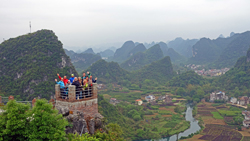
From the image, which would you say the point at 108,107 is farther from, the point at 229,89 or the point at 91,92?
the point at 229,89

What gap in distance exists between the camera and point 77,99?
11492mm

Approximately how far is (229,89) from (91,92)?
8478 centimetres

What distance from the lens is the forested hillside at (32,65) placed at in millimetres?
45656

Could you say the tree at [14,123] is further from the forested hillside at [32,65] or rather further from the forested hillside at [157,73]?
the forested hillside at [157,73]

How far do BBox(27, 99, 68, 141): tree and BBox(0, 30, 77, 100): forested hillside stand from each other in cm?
3707

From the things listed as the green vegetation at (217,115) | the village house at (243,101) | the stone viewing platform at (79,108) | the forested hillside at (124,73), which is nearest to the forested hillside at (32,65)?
the stone viewing platform at (79,108)

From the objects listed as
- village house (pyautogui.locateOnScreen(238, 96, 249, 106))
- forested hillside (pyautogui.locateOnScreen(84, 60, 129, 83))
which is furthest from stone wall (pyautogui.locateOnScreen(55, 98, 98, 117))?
forested hillside (pyautogui.locateOnScreen(84, 60, 129, 83))

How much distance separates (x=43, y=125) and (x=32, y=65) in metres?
46.2

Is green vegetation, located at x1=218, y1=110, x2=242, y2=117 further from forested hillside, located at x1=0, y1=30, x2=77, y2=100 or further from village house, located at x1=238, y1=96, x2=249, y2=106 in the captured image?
forested hillside, located at x1=0, y1=30, x2=77, y2=100

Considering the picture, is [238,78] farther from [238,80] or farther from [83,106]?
[83,106]

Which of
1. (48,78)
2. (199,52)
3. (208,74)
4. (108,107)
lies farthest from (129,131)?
(199,52)

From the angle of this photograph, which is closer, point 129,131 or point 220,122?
point 129,131

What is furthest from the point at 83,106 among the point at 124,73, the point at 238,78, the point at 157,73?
the point at 157,73

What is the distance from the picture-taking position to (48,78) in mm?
48688
